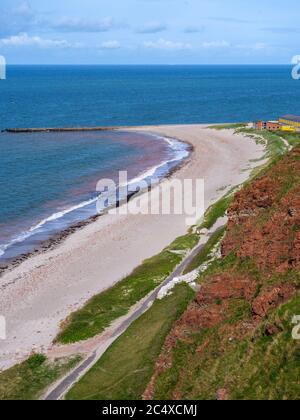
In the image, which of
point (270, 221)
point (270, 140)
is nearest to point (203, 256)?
point (270, 221)

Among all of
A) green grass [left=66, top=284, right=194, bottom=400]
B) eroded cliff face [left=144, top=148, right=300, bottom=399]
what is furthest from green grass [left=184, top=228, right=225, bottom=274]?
green grass [left=66, top=284, right=194, bottom=400]

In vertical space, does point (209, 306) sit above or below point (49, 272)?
above

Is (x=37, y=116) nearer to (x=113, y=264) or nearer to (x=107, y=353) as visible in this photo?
(x=113, y=264)

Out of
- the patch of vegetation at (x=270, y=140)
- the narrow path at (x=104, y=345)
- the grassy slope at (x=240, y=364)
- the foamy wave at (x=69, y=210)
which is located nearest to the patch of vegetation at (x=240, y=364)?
the grassy slope at (x=240, y=364)

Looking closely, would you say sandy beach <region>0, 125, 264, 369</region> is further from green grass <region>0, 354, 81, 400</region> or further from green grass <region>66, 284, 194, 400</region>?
green grass <region>66, 284, 194, 400</region>

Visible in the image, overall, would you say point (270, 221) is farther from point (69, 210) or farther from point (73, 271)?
point (69, 210)
